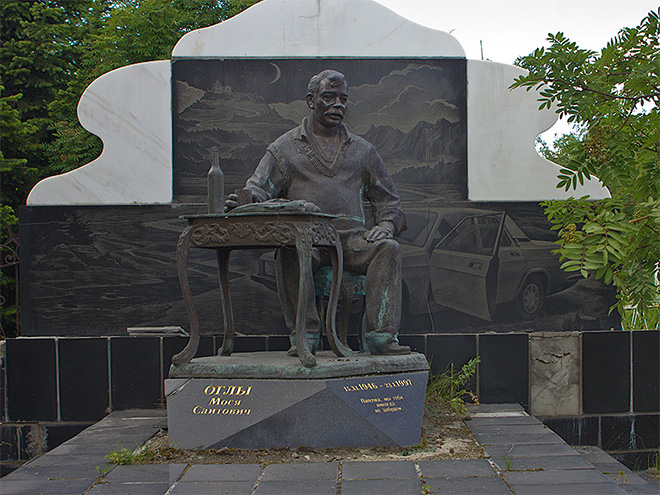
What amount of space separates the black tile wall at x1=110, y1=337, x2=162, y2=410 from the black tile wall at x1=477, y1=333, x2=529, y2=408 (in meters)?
2.59

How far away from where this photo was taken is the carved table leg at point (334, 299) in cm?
451

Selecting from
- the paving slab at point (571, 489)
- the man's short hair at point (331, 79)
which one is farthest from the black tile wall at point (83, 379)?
the paving slab at point (571, 489)

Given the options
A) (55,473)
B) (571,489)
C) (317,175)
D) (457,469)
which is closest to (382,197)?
(317,175)

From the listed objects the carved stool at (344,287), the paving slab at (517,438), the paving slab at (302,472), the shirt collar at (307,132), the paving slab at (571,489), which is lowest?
the paving slab at (517,438)

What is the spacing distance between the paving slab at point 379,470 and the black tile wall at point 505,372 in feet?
6.72

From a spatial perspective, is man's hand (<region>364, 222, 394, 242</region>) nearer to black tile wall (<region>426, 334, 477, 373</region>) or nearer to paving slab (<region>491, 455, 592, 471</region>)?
black tile wall (<region>426, 334, 477, 373</region>)

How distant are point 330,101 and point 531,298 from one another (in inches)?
102

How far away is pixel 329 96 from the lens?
4801 mm

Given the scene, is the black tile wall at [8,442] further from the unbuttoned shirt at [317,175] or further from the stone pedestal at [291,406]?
the unbuttoned shirt at [317,175]

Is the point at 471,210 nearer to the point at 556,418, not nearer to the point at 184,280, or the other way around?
the point at 556,418

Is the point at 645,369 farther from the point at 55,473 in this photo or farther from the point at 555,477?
the point at 55,473

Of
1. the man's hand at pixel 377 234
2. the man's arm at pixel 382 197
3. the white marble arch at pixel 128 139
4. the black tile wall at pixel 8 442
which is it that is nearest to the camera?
the man's hand at pixel 377 234

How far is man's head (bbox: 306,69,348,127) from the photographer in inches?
188

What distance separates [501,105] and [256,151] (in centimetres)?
217
